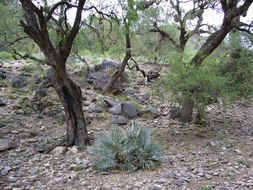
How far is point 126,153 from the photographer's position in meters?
5.27

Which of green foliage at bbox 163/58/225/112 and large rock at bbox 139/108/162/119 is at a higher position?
green foliage at bbox 163/58/225/112

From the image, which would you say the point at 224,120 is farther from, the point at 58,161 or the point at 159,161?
the point at 58,161

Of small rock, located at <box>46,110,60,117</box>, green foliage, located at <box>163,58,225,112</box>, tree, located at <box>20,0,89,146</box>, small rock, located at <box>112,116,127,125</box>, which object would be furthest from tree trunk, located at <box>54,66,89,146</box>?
small rock, located at <box>46,110,60,117</box>

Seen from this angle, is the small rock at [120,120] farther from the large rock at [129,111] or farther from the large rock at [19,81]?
the large rock at [19,81]

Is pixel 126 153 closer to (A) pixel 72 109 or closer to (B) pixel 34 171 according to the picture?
(B) pixel 34 171

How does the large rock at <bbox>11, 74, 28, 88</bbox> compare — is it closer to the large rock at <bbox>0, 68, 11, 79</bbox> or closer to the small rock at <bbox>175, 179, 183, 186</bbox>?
the large rock at <bbox>0, 68, 11, 79</bbox>

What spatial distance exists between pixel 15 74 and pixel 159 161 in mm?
10921

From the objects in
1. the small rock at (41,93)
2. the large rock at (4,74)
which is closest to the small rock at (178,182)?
the small rock at (41,93)

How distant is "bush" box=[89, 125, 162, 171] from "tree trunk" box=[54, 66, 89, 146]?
140cm

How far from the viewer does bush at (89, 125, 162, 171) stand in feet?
16.9

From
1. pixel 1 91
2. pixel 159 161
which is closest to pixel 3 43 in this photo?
pixel 1 91

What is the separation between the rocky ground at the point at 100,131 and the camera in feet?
15.0

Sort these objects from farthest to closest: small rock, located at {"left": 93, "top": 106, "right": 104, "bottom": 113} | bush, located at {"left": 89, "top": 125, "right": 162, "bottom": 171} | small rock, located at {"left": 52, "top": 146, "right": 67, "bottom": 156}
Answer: small rock, located at {"left": 93, "top": 106, "right": 104, "bottom": 113}, small rock, located at {"left": 52, "top": 146, "right": 67, "bottom": 156}, bush, located at {"left": 89, "top": 125, "right": 162, "bottom": 171}

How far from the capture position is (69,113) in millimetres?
6695
